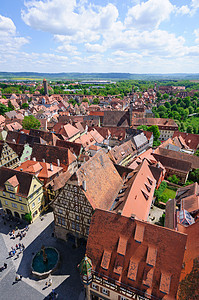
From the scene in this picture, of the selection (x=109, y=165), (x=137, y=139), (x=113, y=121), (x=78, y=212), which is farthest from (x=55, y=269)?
(x=113, y=121)

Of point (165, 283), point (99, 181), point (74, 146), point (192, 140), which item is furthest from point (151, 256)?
point (192, 140)

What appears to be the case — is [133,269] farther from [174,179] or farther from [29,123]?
[29,123]

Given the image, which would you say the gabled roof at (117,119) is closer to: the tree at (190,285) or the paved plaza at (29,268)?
the paved plaza at (29,268)

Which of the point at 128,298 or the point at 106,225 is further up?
the point at 106,225

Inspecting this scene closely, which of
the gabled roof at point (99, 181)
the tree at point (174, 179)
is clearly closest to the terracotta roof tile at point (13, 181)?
the gabled roof at point (99, 181)

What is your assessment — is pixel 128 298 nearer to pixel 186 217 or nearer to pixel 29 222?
pixel 186 217

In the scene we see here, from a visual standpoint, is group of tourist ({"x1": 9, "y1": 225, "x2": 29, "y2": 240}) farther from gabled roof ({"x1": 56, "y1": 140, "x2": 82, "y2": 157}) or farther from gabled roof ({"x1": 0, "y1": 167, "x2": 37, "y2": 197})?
gabled roof ({"x1": 56, "y1": 140, "x2": 82, "y2": 157})

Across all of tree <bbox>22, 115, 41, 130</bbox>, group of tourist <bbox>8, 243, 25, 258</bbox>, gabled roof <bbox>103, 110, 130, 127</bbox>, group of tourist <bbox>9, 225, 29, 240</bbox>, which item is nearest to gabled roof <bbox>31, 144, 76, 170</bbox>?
group of tourist <bbox>9, 225, 29, 240</bbox>
